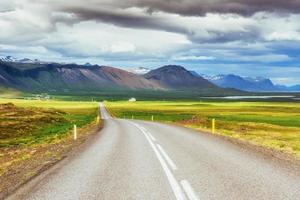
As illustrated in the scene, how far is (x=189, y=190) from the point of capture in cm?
1238

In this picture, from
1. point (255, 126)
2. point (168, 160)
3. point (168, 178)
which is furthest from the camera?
point (255, 126)

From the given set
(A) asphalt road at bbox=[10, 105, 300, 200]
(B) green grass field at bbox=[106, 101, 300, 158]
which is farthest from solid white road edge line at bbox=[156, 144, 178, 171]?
(B) green grass field at bbox=[106, 101, 300, 158]

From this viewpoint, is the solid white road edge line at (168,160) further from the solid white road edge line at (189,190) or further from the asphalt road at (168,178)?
the solid white road edge line at (189,190)

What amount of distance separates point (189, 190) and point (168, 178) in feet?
7.14

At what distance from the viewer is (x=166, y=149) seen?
2441 centimetres

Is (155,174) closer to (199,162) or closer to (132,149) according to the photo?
(199,162)

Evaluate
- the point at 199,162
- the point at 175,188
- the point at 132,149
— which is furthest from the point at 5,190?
the point at 132,149

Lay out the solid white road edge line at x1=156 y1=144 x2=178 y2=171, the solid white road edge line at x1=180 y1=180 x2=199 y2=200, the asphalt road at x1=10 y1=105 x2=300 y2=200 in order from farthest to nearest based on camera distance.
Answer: the solid white road edge line at x1=156 y1=144 x2=178 y2=171 → the asphalt road at x1=10 y1=105 x2=300 y2=200 → the solid white road edge line at x1=180 y1=180 x2=199 y2=200

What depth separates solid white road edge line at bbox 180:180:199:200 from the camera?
1141 centimetres

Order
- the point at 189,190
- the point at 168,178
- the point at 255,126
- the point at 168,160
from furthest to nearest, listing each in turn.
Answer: the point at 255,126
the point at 168,160
the point at 168,178
the point at 189,190

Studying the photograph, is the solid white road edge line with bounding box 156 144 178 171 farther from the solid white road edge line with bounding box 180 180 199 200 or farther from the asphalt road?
the solid white road edge line with bounding box 180 180 199 200

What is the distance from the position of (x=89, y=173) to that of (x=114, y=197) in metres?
4.43

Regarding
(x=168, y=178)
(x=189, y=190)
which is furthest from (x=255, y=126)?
(x=189, y=190)

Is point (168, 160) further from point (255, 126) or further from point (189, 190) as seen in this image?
point (255, 126)
